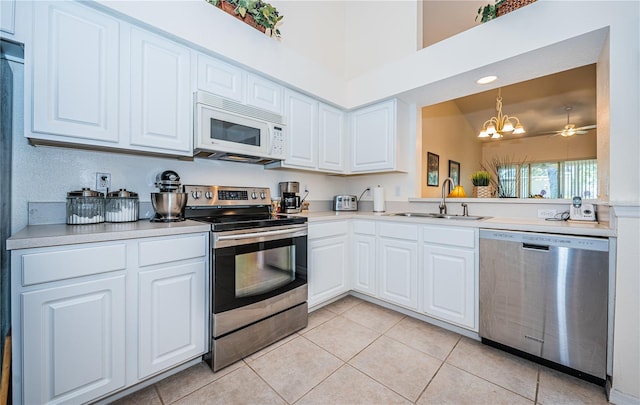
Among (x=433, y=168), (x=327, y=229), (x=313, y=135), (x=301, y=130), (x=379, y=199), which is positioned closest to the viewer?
(x=327, y=229)

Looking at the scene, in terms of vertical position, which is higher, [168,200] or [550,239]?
[168,200]

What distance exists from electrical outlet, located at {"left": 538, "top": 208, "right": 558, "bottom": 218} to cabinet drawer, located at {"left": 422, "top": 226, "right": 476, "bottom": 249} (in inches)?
27.2

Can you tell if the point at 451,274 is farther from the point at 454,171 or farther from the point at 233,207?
the point at 454,171

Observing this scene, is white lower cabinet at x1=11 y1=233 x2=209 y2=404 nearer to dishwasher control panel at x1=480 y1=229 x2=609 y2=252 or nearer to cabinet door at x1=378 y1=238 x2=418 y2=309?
cabinet door at x1=378 y1=238 x2=418 y2=309

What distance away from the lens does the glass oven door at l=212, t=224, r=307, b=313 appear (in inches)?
60.9

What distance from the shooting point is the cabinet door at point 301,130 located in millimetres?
2408

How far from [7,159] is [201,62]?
1232 mm

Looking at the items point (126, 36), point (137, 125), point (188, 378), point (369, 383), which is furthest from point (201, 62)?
point (369, 383)

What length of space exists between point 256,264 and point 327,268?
0.83 m

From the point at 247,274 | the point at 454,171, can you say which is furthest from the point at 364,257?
the point at 454,171

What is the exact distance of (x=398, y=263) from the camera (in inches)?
90.3

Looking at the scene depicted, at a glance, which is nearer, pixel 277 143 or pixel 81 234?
pixel 81 234

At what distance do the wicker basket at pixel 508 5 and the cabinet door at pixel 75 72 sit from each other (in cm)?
259

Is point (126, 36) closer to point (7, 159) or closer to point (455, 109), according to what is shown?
point (7, 159)
